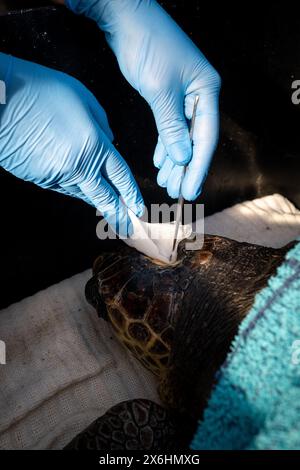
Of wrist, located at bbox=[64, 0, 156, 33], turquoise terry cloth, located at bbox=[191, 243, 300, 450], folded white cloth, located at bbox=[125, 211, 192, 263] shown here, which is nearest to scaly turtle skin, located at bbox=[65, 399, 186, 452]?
turquoise terry cloth, located at bbox=[191, 243, 300, 450]

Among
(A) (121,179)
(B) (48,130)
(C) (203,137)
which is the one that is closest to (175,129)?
(C) (203,137)

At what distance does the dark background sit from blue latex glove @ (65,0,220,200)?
0.41 ft

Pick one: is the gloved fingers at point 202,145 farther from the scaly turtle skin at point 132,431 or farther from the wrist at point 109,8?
the scaly turtle skin at point 132,431

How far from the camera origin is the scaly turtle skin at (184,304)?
1047 mm

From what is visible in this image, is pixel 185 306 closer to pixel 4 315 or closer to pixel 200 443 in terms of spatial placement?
pixel 200 443

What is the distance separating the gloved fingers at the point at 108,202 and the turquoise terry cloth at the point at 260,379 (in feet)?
1.94

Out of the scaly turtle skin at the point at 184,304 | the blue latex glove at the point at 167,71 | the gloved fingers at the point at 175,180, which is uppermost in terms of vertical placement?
the blue latex glove at the point at 167,71

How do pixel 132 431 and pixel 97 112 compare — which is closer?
pixel 132 431

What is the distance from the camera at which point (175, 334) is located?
3.82 ft

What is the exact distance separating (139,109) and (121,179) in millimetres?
367

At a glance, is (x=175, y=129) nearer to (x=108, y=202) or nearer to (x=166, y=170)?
(x=166, y=170)

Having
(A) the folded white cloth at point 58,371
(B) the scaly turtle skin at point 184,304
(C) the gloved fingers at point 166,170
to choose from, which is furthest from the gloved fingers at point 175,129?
(A) the folded white cloth at point 58,371

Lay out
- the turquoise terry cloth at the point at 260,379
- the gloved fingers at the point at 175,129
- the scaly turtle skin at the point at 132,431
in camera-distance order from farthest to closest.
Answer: the gloved fingers at the point at 175,129
the scaly turtle skin at the point at 132,431
the turquoise terry cloth at the point at 260,379

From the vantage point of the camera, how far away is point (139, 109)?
1446 mm
